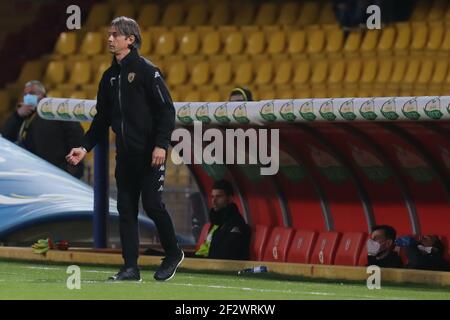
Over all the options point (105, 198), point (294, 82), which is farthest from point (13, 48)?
point (105, 198)

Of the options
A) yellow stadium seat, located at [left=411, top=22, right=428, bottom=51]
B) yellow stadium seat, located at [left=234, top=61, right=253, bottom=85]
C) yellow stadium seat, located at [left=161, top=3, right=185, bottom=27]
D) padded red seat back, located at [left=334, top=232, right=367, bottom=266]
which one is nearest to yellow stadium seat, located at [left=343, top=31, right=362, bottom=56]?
yellow stadium seat, located at [left=411, top=22, right=428, bottom=51]

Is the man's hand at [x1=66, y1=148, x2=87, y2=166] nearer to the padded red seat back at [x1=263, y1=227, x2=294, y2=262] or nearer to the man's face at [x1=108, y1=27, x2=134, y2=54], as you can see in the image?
the man's face at [x1=108, y1=27, x2=134, y2=54]

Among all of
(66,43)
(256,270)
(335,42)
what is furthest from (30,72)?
(256,270)

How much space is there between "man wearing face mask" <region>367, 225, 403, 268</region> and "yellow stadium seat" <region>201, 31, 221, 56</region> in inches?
495

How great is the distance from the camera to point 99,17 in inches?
1115

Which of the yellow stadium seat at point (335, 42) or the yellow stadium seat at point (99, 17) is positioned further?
the yellow stadium seat at point (99, 17)

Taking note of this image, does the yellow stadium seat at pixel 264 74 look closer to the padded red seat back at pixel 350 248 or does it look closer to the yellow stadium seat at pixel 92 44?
the yellow stadium seat at pixel 92 44

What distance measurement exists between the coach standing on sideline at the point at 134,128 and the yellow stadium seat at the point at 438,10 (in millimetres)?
12572

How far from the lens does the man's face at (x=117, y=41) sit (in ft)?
37.6

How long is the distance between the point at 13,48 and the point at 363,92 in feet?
26.1

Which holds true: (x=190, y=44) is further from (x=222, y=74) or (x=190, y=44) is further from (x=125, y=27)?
(x=125, y=27)

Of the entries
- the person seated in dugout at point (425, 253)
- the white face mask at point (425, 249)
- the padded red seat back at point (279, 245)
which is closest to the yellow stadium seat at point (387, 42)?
the padded red seat back at point (279, 245)

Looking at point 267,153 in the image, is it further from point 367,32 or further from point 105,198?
point 367,32

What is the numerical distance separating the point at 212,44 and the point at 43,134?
8.24 meters
